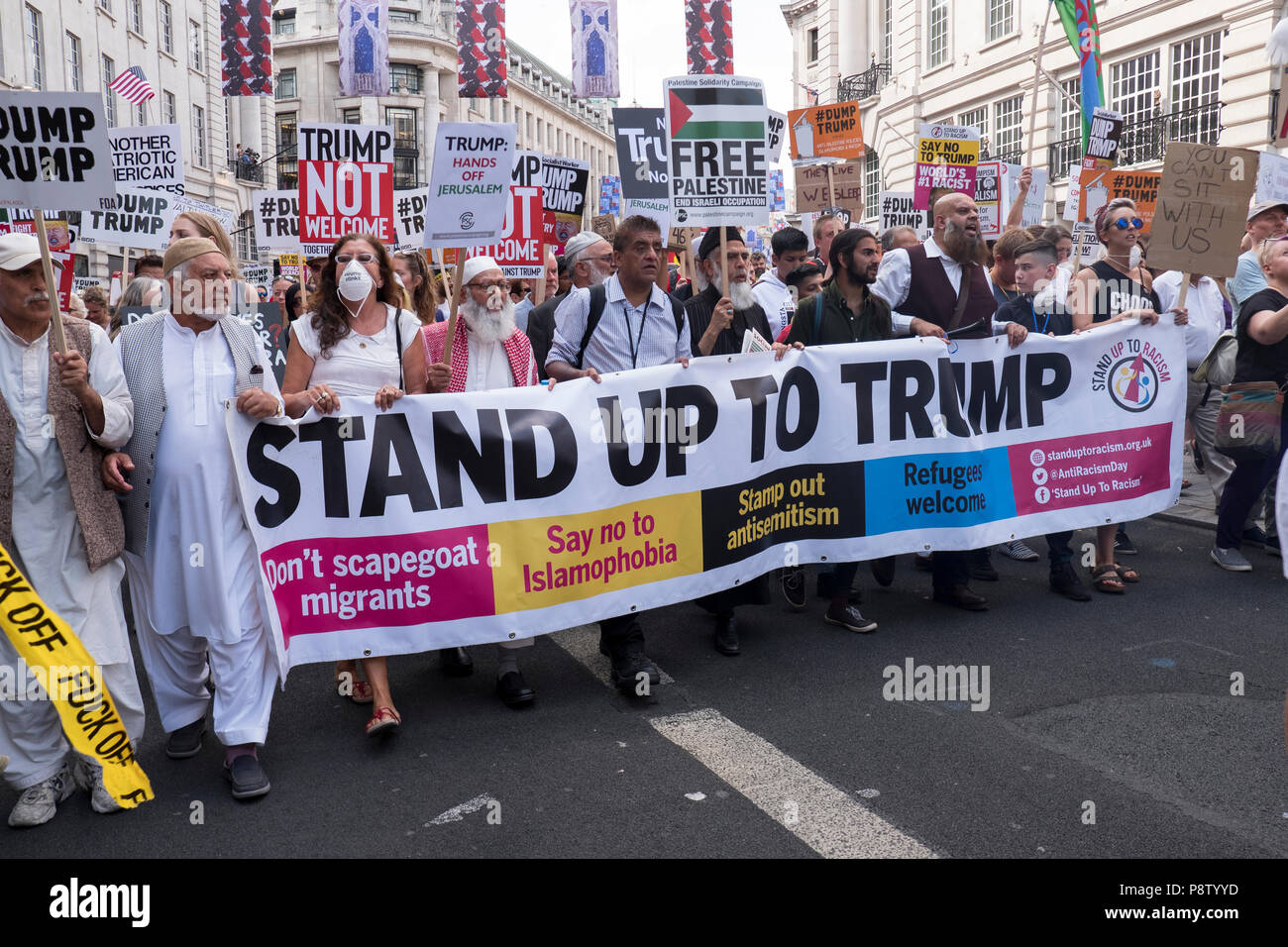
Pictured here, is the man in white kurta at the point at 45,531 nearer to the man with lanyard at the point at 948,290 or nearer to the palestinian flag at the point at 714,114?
the palestinian flag at the point at 714,114

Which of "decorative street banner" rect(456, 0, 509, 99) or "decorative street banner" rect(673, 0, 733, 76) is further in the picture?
"decorative street banner" rect(456, 0, 509, 99)

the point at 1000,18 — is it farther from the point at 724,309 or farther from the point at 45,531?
the point at 45,531

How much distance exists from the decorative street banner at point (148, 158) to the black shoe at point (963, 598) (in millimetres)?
7736

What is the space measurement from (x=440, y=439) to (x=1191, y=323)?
5322 millimetres

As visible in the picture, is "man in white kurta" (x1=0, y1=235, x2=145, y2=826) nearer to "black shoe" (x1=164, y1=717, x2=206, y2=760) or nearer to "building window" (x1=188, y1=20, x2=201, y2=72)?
"black shoe" (x1=164, y1=717, x2=206, y2=760)

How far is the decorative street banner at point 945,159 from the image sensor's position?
12141 millimetres

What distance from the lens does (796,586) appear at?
21.1 feet

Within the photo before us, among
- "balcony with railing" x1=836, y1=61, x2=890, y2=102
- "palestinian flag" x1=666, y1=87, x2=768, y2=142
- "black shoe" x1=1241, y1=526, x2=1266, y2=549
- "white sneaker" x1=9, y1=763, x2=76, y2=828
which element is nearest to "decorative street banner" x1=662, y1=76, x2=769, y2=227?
"palestinian flag" x1=666, y1=87, x2=768, y2=142

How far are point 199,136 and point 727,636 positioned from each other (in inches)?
1615

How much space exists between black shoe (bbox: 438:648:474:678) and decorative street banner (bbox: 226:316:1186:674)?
2.00 ft

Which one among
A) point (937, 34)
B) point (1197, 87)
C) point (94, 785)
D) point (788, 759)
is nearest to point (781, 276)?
point (788, 759)

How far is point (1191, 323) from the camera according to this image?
762 centimetres

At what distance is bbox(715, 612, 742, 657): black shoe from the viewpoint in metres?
Answer: 5.58

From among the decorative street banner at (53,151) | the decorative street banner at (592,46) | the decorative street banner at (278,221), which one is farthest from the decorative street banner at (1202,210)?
the decorative street banner at (592,46)
